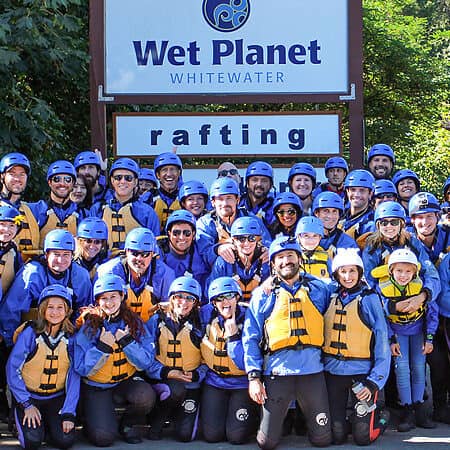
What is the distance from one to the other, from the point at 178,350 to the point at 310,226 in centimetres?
171

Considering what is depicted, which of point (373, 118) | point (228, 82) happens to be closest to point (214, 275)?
point (228, 82)

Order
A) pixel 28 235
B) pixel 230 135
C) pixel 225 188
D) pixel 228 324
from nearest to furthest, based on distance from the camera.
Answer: pixel 228 324
pixel 225 188
pixel 28 235
pixel 230 135

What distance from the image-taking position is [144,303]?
8469 mm

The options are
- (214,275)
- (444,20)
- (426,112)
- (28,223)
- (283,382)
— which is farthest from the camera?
(444,20)

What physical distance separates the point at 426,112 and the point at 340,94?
1357cm

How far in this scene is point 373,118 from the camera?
80.7 feet

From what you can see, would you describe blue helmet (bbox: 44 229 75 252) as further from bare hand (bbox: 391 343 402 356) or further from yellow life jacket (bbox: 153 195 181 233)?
bare hand (bbox: 391 343 402 356)

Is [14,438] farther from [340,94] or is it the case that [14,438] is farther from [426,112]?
[426,112]

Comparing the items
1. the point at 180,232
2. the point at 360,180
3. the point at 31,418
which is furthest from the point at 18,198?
the point at 360,180

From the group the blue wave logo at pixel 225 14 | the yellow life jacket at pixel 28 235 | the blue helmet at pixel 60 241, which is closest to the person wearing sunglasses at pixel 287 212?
the blue helmet at pixel 60 241

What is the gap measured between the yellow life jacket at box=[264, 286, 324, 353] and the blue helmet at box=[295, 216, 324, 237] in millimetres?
822

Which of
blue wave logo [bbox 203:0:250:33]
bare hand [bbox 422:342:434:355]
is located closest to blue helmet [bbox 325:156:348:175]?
blue wave logo [bbox 203:0:250:33]

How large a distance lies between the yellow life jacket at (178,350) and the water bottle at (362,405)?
149cm

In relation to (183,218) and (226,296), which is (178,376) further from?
(183,218)
